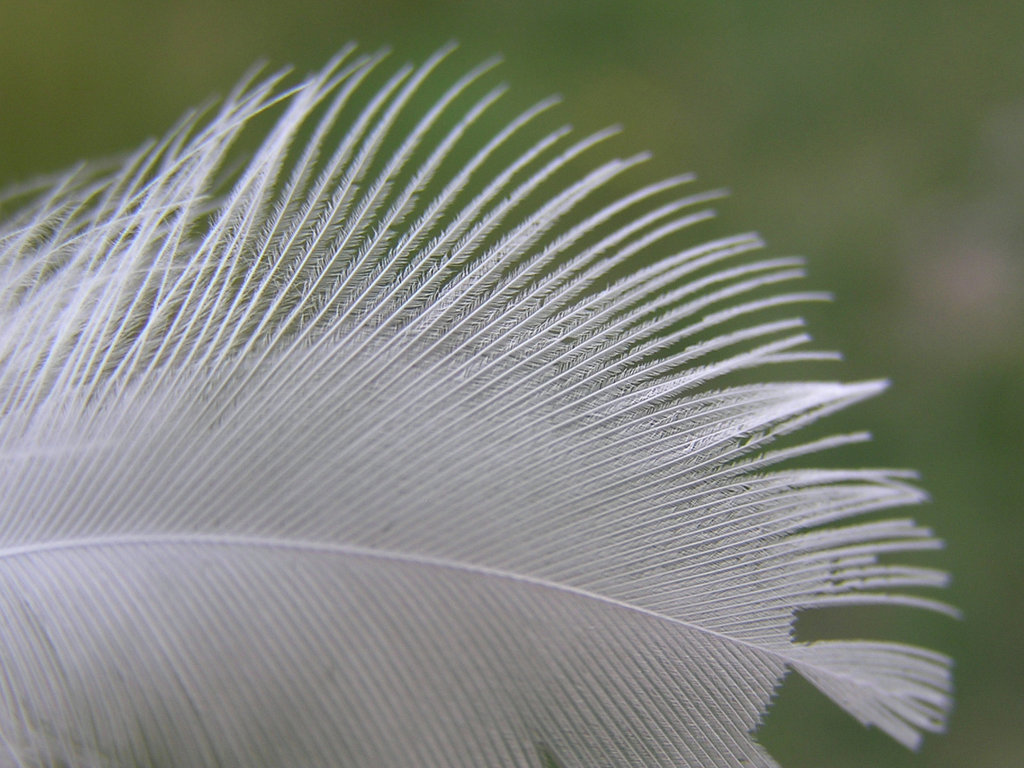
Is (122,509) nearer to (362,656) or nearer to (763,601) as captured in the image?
(362,656)

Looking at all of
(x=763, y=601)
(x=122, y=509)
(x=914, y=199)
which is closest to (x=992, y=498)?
(x=914, y=199)

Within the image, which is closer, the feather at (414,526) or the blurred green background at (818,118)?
the feather at (414,526)

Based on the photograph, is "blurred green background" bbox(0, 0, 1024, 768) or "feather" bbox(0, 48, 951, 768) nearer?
"feather" bbox(0, 48, 951, 768)

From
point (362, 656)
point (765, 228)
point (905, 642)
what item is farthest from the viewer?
point (765, 228)
